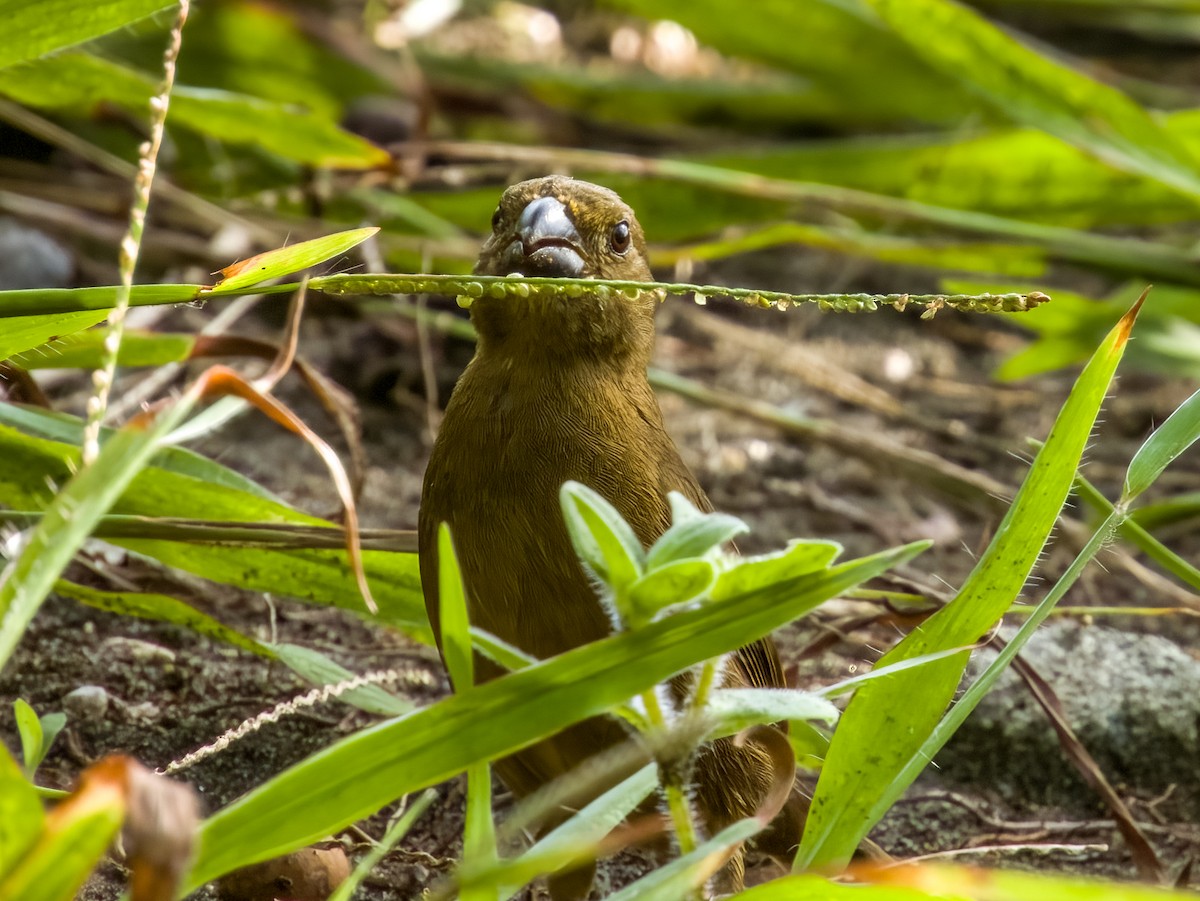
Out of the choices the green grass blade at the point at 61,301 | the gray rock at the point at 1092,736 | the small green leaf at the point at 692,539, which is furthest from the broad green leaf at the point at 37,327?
the gray rock at the point at 1092,736

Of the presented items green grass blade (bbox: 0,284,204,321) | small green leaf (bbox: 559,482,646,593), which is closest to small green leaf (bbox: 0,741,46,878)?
small green leaf (bbox: 559,482,646,593)

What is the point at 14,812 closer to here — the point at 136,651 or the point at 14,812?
the point at 14,812

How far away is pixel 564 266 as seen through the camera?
2463mm

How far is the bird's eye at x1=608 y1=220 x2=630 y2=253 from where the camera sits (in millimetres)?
2680

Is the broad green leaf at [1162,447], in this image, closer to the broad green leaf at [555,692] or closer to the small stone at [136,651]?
the broad green leaf at [555,692]

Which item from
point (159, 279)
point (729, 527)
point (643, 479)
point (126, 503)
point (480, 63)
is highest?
point (480, 63)

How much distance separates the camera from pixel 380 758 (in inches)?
55.0

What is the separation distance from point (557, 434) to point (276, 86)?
294 centimetres

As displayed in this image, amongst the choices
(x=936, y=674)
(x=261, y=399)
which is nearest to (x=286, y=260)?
(x=261, y=399)

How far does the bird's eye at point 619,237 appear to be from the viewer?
8.79 ft

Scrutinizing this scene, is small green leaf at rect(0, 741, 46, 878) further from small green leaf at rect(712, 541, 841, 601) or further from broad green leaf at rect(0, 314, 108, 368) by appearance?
broad green leaf at rect(0, 314, 108, 368)

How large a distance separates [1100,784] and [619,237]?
1262mm

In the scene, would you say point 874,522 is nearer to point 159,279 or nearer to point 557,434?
point 557,434

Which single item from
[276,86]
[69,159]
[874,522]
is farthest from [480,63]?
[874,522]
